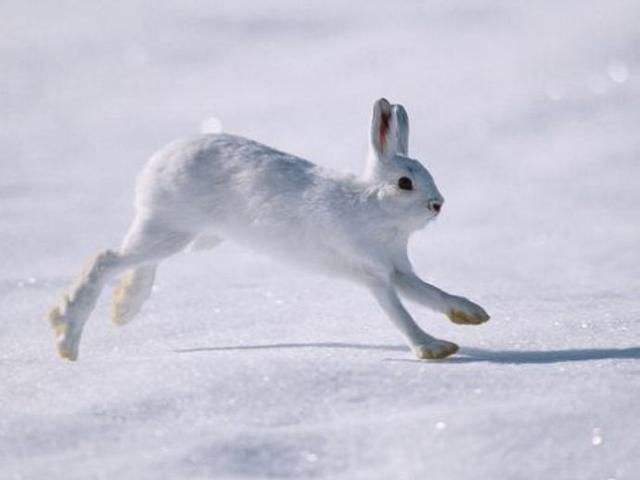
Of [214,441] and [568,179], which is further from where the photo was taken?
[568,179]

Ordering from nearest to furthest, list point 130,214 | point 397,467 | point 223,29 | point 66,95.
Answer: point 397,467
point 130,214
point 66,95
point 223,29

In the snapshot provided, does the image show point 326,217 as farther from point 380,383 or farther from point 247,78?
point 247,78

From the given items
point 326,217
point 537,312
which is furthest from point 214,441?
point 537,312

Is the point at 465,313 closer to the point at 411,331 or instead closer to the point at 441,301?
the point at 441,301

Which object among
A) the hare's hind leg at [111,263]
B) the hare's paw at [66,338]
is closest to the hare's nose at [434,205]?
the hare's hind leg at [111,263]

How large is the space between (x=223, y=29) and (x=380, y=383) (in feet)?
25.0

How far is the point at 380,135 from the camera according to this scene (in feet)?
14.3

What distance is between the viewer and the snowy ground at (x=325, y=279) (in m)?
3.38

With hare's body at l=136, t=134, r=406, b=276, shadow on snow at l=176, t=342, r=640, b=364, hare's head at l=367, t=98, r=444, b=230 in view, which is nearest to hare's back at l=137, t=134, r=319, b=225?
hare's body at l=136, t=134, r=406, b=276

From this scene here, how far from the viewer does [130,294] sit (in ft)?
15.9

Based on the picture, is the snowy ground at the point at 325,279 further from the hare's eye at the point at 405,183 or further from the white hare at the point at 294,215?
the hare's eye at the point at 405,183

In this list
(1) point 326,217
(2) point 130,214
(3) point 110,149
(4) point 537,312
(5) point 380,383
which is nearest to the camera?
(5) point 380,383

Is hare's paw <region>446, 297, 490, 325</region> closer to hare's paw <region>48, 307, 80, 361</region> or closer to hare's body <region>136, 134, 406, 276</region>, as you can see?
hare's body <region>136, 134, 406, 276</region>

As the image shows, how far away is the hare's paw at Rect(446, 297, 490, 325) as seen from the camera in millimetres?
4367
